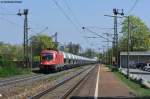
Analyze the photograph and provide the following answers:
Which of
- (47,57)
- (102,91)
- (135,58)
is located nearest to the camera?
(102,91)

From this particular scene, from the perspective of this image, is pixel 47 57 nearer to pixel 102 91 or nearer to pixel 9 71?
pixel 9 71

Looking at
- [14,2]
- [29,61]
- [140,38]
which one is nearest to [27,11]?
[29,61]

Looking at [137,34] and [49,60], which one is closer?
[49,60]

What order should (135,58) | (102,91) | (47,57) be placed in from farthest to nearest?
1. (135,58)
2. (47,57)
3. (102,91)

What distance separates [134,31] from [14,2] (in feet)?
321

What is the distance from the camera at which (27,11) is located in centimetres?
8100

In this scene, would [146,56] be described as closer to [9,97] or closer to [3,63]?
[3,63]

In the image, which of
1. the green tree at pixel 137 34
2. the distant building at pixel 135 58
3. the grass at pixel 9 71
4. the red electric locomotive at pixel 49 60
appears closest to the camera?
the grass at pixel 9 71

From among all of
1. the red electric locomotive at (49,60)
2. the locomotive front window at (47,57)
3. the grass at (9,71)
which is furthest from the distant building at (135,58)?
the grass at (9,71)

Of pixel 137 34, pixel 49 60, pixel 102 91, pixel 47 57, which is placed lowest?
pixel 102 91

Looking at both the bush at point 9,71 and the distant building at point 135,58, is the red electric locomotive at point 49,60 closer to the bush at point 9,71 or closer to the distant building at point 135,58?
the bush at point 9,71

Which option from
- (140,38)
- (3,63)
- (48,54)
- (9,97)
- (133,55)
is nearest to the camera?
(9,97)

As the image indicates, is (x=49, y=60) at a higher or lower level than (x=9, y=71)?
higher

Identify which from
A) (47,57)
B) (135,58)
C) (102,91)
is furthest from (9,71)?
(135,58)
